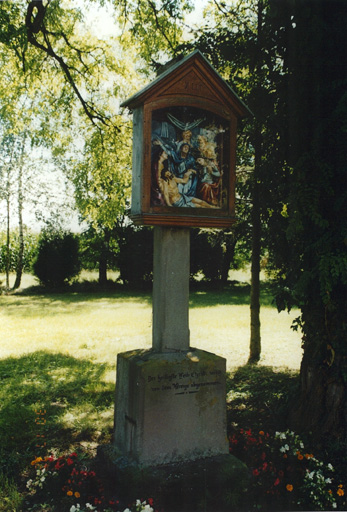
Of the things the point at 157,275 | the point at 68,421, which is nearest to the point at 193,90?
the point at 157,275

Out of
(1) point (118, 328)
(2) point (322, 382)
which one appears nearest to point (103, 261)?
(1) point (118, 328)

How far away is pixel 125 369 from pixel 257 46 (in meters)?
4.51

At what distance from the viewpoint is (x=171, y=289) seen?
13.8 ft

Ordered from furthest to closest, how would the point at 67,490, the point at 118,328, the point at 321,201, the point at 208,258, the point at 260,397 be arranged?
the point at 208,258 < the point at 118,328 < the point at 260,397 < the point at 321,201 < the point at 67,490

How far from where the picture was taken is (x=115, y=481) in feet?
12.9

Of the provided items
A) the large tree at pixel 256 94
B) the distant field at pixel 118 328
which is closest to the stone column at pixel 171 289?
the large tree at pixel 256 94

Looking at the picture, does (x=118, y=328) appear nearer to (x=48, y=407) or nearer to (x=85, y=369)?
(x=85, y=369)

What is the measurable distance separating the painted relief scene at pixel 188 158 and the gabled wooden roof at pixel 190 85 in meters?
0.14

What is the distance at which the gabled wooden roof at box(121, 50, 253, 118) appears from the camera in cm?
398

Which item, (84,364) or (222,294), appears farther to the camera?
(222,294)

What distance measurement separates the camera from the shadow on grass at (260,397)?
205 inches

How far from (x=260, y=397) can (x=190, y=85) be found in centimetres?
406

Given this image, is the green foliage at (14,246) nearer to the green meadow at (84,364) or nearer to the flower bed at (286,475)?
the green meadow at (84,364)

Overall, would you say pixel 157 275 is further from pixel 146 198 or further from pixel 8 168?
pixel 8 168
